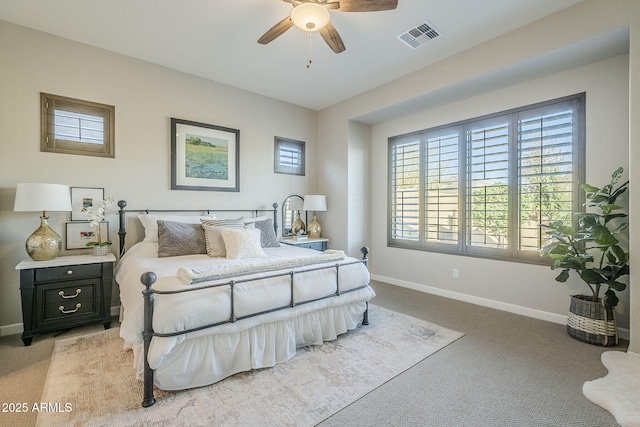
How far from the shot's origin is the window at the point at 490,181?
126 inches

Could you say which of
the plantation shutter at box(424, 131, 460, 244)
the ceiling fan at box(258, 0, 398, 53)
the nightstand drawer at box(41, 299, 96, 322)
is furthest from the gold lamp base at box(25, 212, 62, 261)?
the plantation shutter at box(424, 131, 460, 244)

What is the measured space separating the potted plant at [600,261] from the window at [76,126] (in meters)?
4.91

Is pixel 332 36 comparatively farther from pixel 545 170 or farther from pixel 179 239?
pixel 545 170

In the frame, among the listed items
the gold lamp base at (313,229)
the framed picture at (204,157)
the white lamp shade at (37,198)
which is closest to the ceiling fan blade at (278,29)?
the framed picture at (204,157)

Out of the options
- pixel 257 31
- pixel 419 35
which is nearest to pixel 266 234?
pixel 257 31

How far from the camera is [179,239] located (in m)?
3.19

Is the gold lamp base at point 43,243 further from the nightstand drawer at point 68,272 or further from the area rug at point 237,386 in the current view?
the area rug at point 237,386

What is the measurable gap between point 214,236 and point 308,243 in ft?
5.70

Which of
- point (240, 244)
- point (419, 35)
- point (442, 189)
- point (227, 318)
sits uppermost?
point (419, 35)

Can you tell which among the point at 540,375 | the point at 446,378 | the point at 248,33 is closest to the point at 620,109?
the point at 540,375

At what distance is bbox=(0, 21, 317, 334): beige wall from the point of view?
2.93 metres

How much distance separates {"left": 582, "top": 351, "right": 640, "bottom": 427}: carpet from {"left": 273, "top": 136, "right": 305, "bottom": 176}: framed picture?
4.31 m

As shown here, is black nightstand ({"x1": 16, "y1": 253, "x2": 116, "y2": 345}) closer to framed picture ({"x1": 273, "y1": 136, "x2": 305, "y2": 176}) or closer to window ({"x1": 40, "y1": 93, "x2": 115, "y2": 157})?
window ({"x1": 40, "y1": 93, "x2": 115, "y2": 157})

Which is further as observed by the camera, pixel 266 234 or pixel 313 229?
pixel 313 229
